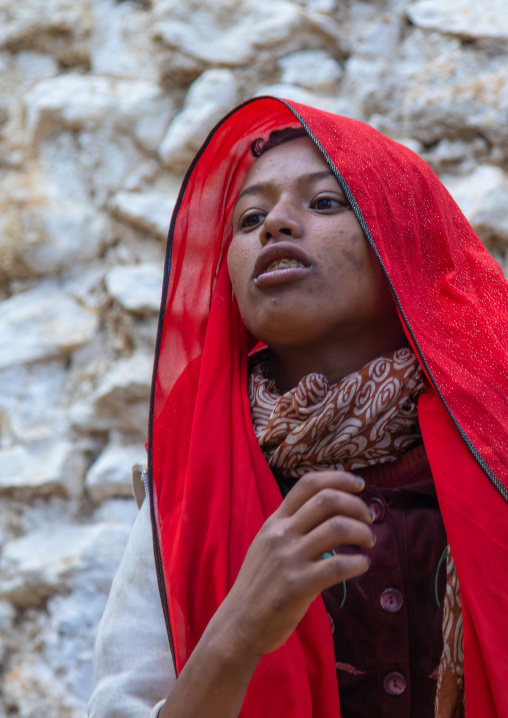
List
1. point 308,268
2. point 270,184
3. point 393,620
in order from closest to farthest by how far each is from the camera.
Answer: point 393,620, point 308,268, point 270,184

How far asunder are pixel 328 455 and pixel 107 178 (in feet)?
3.91

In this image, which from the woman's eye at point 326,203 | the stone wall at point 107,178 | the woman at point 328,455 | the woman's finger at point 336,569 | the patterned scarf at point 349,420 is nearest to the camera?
the woman's finger at point 336,569

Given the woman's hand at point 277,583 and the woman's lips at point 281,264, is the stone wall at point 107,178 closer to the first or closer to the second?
the woman's lips at point 281,264

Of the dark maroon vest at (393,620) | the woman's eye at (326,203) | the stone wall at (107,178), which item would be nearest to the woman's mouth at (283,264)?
the woman's eye at (326,203)

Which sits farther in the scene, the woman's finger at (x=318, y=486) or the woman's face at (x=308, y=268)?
the woman's face at (x=308, y=268)

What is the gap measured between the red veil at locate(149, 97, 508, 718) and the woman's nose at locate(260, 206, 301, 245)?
0.29 feet

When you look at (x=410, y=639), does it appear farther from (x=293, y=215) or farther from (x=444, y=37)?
(x=444, y=37)

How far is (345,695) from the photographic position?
921mm

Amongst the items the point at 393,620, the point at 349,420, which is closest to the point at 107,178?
the point at 349,420

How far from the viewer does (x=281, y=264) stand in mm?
1031

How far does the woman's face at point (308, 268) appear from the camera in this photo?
3.31ft

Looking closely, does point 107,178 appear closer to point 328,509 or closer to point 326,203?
point 326,203

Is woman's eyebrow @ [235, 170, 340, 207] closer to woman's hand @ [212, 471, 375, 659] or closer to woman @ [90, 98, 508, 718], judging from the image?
woman @ [90, 98, 508, 718]

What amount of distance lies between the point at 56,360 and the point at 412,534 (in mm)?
1097
